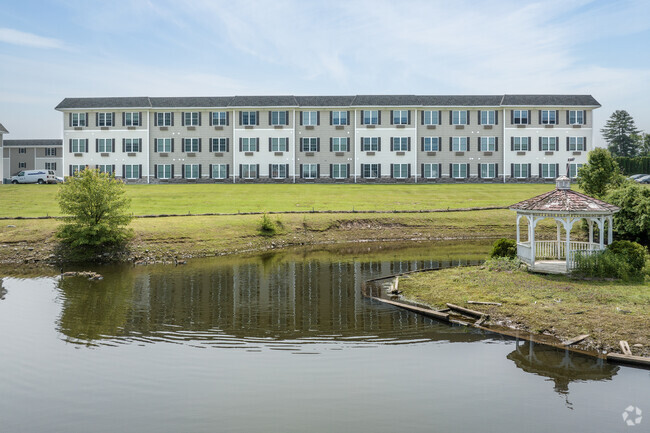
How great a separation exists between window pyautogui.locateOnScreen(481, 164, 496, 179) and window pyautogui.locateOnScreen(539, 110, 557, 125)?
789cm

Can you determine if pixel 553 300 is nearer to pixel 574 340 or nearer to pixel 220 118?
pixel 574 340

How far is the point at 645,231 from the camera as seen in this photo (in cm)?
2941


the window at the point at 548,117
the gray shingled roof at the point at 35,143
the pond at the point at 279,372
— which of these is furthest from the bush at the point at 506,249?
the gray shingled roof at the point at 35,143

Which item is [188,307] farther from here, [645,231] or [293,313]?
[645,231]

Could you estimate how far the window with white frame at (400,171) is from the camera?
6838 centimetres

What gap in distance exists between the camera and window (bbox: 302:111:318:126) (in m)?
68.5

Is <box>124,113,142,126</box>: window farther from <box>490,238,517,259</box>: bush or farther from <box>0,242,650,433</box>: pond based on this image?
<box>490,238,517,259</box>: bush

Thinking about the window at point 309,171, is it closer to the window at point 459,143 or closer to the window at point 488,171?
the window at point 459,143

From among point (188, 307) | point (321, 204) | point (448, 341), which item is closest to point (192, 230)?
point (321, 204)

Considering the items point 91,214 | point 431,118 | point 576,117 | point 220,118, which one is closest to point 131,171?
point 220,118

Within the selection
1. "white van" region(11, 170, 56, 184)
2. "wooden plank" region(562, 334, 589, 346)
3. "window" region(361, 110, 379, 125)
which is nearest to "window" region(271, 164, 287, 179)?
"window" region(361, 110, 379, 125)

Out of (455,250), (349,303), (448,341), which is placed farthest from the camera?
(455,250)

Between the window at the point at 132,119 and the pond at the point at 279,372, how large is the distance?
5081 cm

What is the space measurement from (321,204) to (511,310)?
31.7 metres
